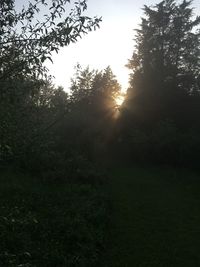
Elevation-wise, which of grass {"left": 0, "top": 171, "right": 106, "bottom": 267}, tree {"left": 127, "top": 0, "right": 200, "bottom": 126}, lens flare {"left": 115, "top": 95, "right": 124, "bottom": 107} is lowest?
grass {"left": 0, "top": 171, "right": 106, "bottom": 267}

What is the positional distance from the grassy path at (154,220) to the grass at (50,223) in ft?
2.84

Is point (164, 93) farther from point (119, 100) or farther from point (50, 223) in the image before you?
point (50, 223)

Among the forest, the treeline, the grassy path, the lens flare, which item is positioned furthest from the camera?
the lens flare

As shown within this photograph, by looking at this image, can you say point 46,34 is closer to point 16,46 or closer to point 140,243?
point 16,46

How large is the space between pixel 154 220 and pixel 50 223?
5276 millimetres

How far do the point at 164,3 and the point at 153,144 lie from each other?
61.9 feet

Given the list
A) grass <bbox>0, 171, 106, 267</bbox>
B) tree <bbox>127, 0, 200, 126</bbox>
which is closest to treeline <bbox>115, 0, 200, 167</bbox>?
tree <bbox>127, 0, 200, 126</bbox>

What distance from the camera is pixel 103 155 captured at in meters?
37.0

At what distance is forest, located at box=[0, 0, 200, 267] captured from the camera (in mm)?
7047

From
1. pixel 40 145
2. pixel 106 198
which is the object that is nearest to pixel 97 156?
pixel 106 198

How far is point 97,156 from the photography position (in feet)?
119

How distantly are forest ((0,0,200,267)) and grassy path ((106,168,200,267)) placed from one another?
5 centimetres

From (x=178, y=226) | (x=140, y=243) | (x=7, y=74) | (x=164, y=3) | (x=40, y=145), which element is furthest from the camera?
(x=164, y=3)

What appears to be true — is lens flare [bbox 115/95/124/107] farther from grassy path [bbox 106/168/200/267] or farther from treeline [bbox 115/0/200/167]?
grassy path [bbox 106/168/200/267]
